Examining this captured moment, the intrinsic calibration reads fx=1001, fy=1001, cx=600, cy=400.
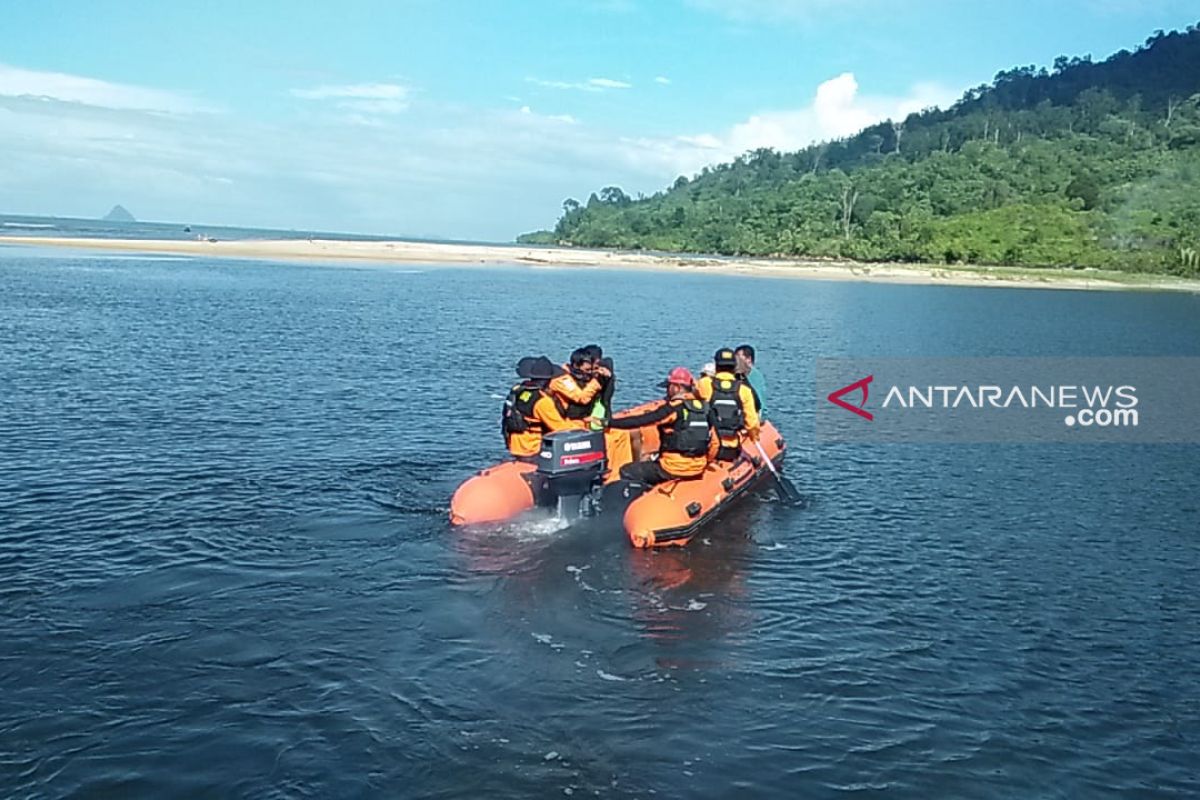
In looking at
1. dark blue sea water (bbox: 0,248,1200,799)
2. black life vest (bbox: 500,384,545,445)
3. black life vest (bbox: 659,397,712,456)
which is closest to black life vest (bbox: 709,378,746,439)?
black life vest (bbox: 659,397,712,456)

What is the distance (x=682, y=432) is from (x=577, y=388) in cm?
146

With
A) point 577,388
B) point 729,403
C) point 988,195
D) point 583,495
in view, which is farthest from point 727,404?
point 988,195

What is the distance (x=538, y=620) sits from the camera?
986 centimetres

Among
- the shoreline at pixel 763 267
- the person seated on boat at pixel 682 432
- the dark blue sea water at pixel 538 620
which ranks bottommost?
the dark blue sea water at pixel 538 620

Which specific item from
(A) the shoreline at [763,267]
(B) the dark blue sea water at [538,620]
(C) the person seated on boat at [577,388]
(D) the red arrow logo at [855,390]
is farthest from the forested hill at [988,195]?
(C) the person seated on boat at [577,388]

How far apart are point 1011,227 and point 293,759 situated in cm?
10113

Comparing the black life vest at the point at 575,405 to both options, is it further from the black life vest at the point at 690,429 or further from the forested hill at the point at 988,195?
the forested hill at the point at 988,195

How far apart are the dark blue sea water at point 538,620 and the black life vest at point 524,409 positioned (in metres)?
1.40

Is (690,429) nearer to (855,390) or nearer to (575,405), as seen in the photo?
(575,405)

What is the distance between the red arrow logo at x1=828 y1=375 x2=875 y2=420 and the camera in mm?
22766

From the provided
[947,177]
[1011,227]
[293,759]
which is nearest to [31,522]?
[293,759]

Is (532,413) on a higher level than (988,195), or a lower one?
lower

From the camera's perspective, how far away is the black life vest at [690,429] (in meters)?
12.5

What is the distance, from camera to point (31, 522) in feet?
38.9
